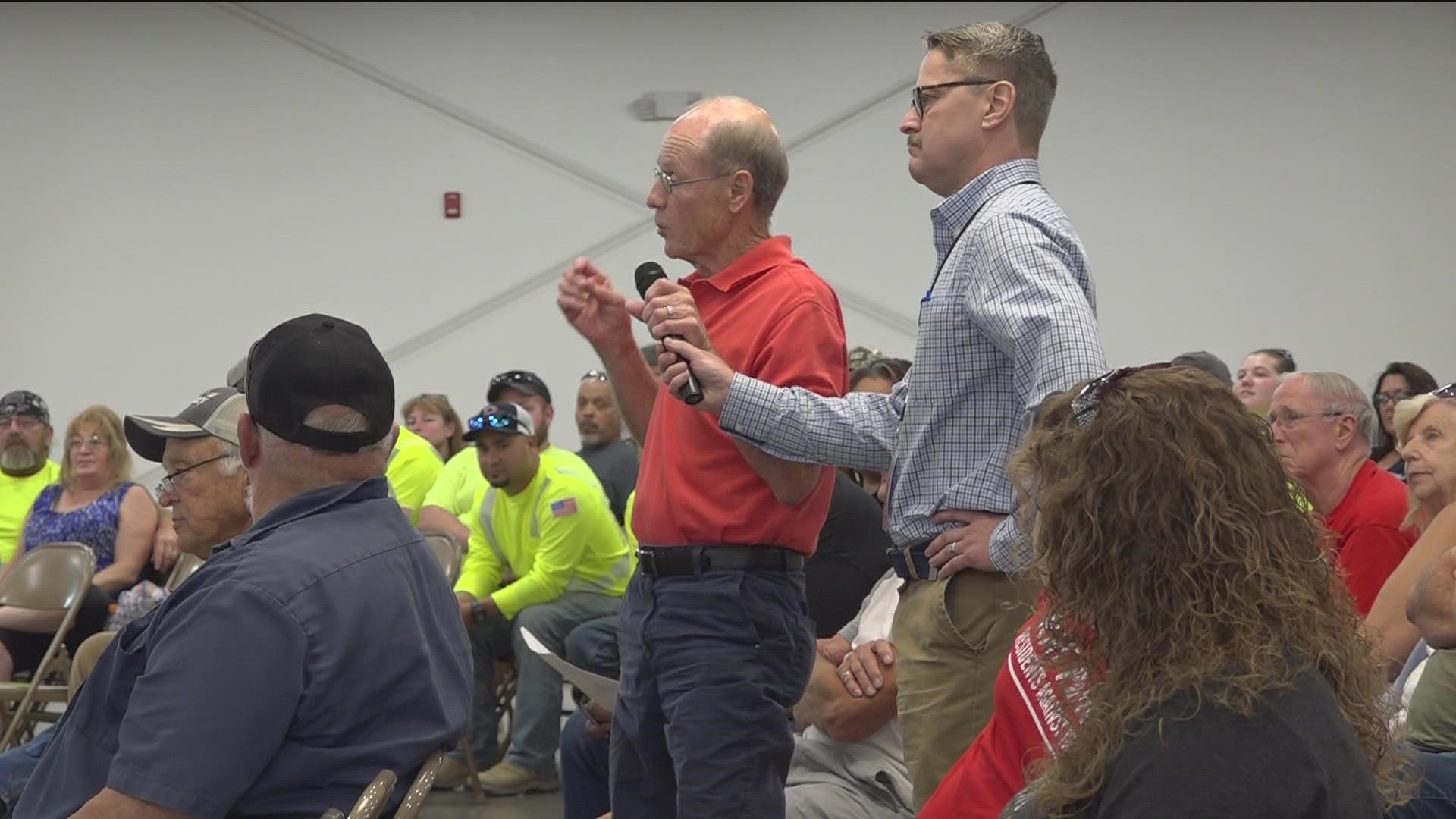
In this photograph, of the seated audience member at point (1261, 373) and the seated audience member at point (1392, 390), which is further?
the seated audience member at point (1261, 373)

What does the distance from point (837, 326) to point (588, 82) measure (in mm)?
6686

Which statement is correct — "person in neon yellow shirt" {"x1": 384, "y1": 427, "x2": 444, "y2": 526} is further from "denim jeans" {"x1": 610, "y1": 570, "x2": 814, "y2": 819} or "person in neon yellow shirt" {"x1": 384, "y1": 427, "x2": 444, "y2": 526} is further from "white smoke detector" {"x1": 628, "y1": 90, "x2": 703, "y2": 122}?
"denim jeans" {"x1": 610, "y1": 570, "x2": 814, "y2": 819}

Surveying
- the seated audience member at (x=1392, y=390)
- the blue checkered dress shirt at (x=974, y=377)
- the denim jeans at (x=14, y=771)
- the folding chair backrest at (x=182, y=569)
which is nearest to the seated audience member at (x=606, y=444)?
the folding chair backrest at (x=182, y=569)

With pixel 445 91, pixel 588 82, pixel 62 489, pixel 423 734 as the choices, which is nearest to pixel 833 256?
pixel 588 82

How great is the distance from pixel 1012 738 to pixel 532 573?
13.3 ft

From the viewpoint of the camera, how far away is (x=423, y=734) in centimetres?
177

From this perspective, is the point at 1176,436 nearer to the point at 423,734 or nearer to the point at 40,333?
the point at 423,734

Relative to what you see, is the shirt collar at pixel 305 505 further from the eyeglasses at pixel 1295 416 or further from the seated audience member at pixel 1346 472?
the eyeglasses at pixel 1295 416

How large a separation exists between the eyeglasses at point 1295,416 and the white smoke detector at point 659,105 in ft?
17.4

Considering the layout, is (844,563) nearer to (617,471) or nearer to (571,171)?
(617,471)

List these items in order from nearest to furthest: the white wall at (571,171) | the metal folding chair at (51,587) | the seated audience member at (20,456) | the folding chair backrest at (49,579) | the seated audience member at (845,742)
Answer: the seated audience member at (845,742), the metal folding chair at (51,587), the folding chair backrest at (49,579), the seated audience member at (20,456), the white wall at (571,171)

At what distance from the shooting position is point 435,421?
7.73 m

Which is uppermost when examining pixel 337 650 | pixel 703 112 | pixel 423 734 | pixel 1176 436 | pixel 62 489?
pixel 703 112

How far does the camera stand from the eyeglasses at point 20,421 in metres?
6.44
